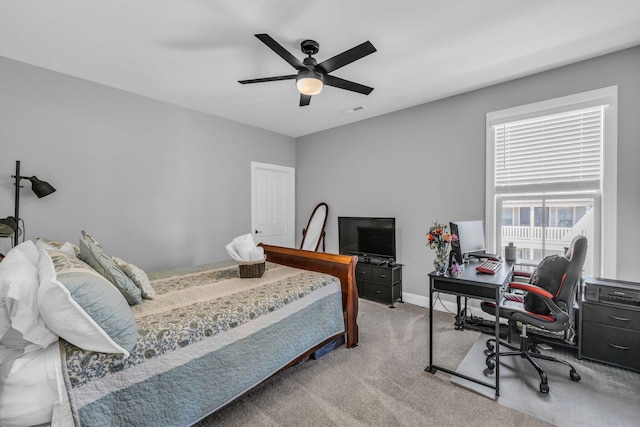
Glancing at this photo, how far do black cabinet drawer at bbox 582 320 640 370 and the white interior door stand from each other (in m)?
4.13

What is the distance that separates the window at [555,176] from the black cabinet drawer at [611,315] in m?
0.50

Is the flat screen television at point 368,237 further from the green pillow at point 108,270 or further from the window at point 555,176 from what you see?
the green pillow at point 108,270

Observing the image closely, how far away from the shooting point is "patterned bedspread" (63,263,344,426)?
1277 mm

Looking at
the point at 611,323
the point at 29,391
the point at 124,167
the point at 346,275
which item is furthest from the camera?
the point at 124,167

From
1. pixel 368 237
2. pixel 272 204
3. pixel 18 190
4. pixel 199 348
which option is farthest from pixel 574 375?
pixel 18 190

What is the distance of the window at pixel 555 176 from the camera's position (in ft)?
8.52

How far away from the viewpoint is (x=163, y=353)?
146cm

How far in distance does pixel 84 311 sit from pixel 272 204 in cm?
384

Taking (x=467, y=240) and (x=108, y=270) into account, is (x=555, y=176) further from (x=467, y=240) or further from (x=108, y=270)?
(x=108, y=270)

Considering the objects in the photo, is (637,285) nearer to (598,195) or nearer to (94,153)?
(598,195)

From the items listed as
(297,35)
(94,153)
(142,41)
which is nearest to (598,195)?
(297,35)

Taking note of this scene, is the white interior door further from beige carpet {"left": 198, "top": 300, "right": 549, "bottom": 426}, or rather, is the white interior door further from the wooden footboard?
beige carpet {"left": 198, "top": 300, "right": 549, "bottom": 426}

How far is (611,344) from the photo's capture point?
2.26 metres

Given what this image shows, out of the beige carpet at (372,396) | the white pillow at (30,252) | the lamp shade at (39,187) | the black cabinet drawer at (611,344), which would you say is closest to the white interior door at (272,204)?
the lamp shade at (39,187)
